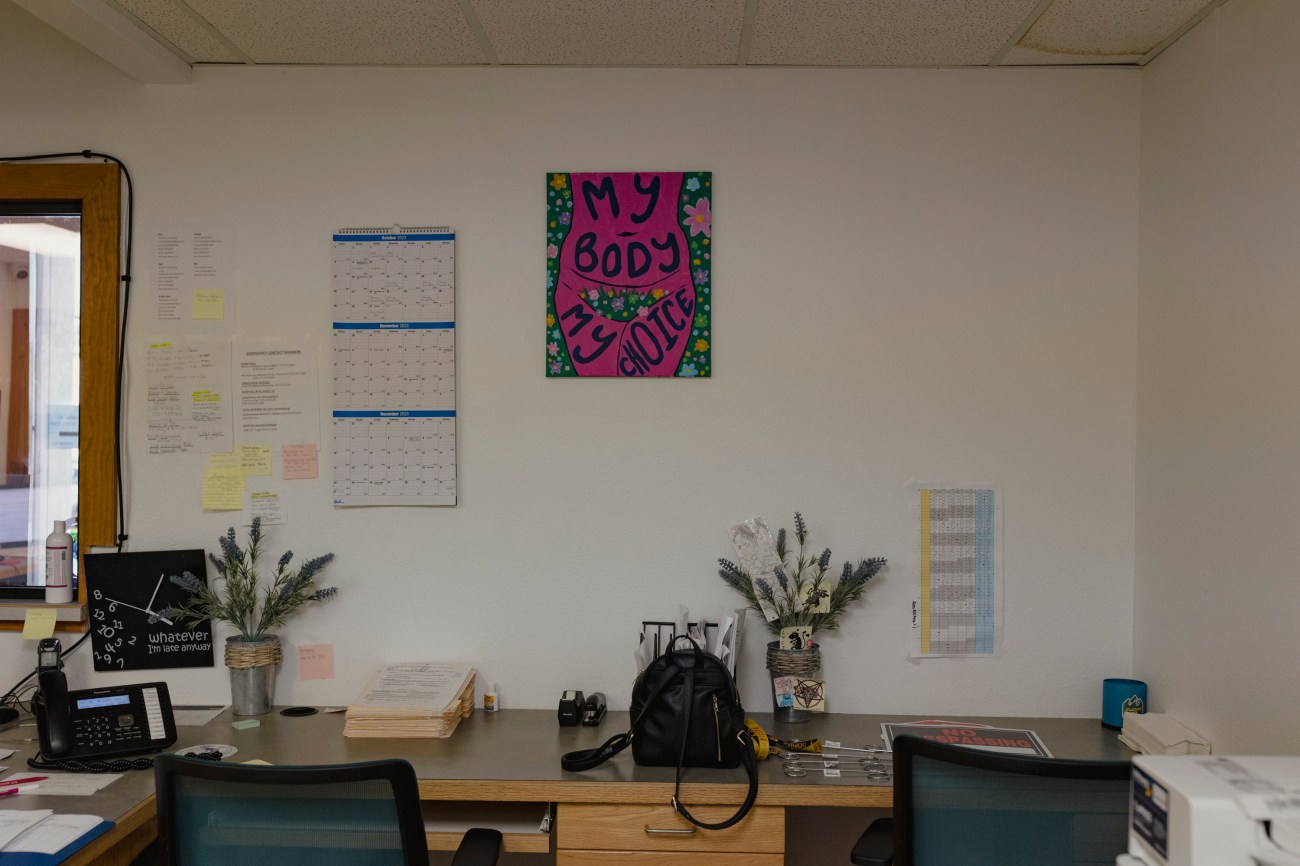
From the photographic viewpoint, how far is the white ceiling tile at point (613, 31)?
84.4 inches

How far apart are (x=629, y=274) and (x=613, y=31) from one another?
0.61m

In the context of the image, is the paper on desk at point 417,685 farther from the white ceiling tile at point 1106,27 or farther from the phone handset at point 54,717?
the white ceiling tile at point 1106,27

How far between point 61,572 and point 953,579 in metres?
2.40

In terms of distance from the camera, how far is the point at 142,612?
8.15 ft

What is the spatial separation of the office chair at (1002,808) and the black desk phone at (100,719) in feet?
5.43

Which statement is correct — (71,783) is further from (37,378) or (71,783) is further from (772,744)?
(772,744)

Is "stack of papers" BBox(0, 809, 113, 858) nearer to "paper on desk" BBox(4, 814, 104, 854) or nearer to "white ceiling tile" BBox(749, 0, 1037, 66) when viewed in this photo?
"paper on desk" BBox(4, 814, 104, 854)

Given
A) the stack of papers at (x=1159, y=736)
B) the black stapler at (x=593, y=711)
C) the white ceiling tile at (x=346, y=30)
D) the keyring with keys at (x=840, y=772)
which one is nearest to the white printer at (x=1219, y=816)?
the keyring with keys at (x=840, y=772)

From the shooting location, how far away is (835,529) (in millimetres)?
2484

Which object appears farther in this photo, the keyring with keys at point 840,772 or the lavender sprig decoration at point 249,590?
the lavender sprig decoration at point 249,590

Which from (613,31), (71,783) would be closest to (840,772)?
(71,783)

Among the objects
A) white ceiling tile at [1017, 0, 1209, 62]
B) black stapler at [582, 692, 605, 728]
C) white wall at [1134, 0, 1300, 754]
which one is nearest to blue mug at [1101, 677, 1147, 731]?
white wall at [1134, 0, 1300, 754]

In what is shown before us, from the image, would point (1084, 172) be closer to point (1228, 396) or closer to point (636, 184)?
point (1228, 396)

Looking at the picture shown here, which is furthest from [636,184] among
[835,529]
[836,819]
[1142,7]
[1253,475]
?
[836,819]
